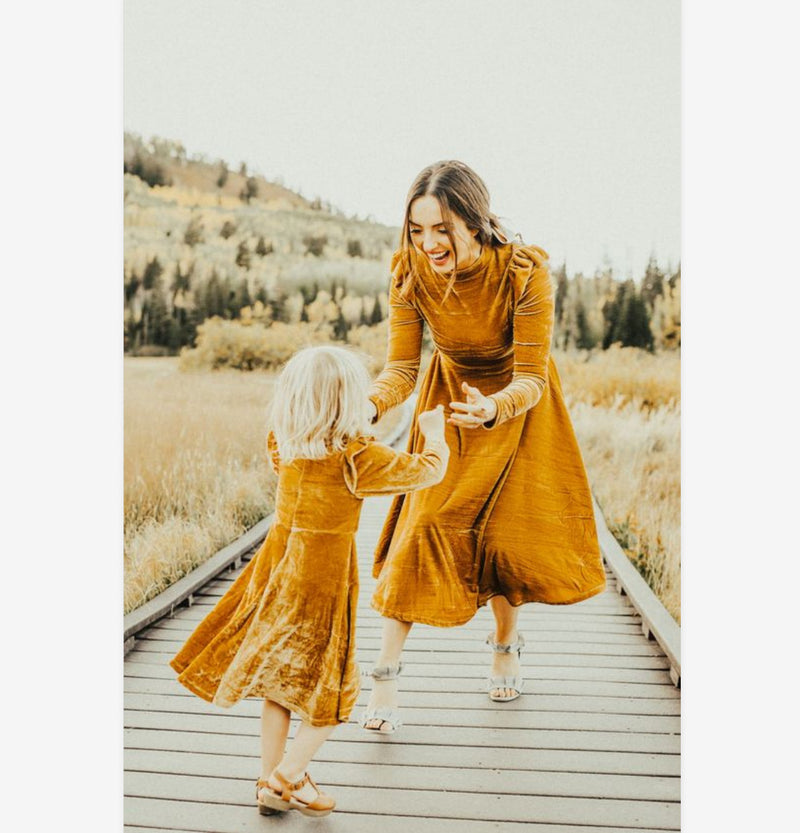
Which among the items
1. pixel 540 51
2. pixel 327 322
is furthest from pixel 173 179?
pixel 540 51

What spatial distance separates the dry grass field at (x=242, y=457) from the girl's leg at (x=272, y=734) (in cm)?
99

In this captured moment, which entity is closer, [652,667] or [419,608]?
[419,608]

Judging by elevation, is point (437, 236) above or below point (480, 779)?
above

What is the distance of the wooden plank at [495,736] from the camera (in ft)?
7.84

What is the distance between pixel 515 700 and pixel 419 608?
1.66ft

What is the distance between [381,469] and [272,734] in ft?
2.32

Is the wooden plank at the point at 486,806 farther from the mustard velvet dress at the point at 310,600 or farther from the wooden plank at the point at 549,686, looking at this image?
the wooden plank at the point at 549,686

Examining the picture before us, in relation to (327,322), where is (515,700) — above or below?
below

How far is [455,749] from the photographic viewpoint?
238 centimetres

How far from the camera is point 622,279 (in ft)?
9.80

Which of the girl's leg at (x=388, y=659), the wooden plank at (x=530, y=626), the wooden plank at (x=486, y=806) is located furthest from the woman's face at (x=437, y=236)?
the wooden plank at (x=486, y=806)

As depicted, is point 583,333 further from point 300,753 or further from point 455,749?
point 300,753

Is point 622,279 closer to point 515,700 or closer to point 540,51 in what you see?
point 540,51

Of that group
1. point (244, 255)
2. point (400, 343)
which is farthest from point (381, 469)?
point (244, 255)
